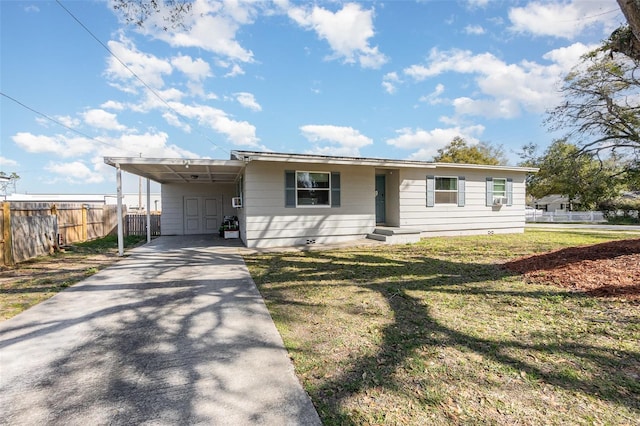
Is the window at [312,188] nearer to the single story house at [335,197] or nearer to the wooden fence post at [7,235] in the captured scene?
the single story house at [335,197]

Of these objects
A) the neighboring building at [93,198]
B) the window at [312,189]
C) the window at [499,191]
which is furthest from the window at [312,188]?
the neighboring building at [93,198]

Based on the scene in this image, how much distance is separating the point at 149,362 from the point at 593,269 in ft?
21.8

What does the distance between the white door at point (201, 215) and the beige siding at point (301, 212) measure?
608 cm

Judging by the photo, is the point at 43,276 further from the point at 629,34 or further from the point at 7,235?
the point at 629,34

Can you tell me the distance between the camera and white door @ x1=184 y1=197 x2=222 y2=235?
1482cm

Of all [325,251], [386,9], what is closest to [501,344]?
[325,251]

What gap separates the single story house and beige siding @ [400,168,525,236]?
41 mm

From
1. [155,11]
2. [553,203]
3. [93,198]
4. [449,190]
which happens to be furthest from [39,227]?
[553,203]

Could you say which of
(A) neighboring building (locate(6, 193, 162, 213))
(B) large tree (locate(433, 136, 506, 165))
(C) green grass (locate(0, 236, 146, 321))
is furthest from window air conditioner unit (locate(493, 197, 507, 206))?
(A) neighboring building (locate(6, 193, 162, 213))

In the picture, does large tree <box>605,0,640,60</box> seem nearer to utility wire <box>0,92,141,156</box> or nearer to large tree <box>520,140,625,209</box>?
large tree <box>520,140,625,209</box>

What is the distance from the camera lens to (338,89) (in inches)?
664

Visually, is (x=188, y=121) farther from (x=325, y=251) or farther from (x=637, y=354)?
(x=637, y=354)

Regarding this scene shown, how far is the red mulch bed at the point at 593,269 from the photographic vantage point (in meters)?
4.36

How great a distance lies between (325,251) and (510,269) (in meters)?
4.80
